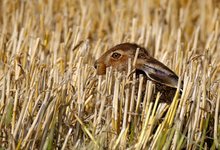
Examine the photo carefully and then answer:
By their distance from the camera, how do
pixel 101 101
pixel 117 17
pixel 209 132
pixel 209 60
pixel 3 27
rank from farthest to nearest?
1. pixel 117 17
2. pixel 3 27
3. pixel 209 60
4. pixel 209 132
5. pixel 101 101

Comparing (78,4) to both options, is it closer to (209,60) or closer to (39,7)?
(39,7)

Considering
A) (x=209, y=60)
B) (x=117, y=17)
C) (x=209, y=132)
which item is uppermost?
(x=117, y=17)

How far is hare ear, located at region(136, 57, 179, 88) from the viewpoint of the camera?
4.57m

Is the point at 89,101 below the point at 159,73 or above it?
below

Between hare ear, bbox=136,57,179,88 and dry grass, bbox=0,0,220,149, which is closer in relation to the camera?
dry grass, bbox=0,0,220,149

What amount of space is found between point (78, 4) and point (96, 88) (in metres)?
2.85

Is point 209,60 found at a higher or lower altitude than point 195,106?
higher

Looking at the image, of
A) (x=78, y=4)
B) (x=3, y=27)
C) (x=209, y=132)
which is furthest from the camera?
(x=78, y=4)

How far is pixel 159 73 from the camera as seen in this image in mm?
4629

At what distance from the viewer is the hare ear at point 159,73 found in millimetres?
4570

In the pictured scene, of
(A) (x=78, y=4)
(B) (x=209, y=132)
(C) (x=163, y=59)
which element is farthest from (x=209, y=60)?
(A) (x=78, y=4)

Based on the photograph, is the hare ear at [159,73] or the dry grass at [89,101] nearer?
the dry grass at [89,101]

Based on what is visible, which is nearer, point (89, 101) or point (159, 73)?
point (89, 101)

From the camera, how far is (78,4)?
24.1 feet
